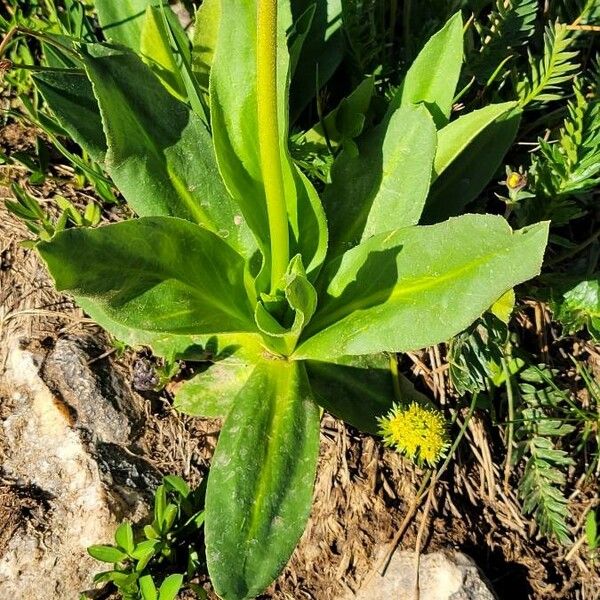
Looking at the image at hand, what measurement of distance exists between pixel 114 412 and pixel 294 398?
62cm

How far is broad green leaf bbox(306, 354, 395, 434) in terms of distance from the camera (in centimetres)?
212

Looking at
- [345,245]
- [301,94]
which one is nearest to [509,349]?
[345,245]

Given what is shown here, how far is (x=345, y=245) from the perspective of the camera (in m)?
2.11

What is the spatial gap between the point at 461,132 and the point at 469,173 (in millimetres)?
244

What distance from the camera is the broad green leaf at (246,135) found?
189 cm

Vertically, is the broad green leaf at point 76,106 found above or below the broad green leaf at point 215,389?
above

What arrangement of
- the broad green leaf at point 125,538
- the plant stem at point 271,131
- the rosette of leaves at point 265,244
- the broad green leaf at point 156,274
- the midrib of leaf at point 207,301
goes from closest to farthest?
1. the plant stem at point 271,131
2. the broad green leaf at point 156,274
3. the rosette of leaves at point 265,244
4. the midrib of leaf at point 207,301
5. the broad green leaf at point 125,538

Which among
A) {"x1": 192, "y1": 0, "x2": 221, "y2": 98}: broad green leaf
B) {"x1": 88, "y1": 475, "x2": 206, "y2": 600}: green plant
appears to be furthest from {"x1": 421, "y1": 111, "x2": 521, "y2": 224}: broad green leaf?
{"x1": 88, "y1": 475, "x2": 206, "y2": 600}: green plant

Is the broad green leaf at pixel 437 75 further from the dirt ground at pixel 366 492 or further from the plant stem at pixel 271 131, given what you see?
the dirt ground at pixel 366 492

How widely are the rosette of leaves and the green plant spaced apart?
27 centimetres

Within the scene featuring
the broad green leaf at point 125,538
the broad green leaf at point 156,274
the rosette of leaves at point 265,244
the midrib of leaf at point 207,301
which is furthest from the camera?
the broad green leaf at point 125,538

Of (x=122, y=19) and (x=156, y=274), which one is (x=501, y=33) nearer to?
(x=122, y=19)

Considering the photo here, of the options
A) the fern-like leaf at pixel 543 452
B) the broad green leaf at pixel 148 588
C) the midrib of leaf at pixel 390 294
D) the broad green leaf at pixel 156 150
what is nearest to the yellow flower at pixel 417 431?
the midrib of leaf at pixel 390 294

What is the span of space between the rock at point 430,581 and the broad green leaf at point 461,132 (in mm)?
1119
